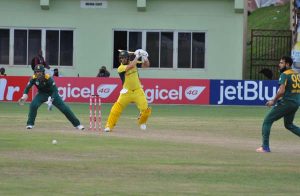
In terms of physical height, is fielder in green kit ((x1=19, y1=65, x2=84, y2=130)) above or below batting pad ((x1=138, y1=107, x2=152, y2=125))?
above

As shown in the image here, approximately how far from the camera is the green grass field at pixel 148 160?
13.4 metres

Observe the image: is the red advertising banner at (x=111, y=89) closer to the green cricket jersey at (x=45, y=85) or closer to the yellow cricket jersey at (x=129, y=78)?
the green cricket jersey at (x=45, y=85)

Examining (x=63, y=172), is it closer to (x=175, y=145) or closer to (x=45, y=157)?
(x=45, y=157)

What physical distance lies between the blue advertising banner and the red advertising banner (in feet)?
1.23

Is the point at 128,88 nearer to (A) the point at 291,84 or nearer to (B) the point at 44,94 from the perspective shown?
(B) the point at 44,94

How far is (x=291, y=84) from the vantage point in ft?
60.2

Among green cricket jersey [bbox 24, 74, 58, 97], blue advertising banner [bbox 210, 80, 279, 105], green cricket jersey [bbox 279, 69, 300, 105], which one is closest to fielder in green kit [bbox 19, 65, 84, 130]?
green cricket jersey [bbox 24, 74, 58, 97]

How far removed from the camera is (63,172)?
14875mm

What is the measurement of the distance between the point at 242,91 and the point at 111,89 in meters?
5.38

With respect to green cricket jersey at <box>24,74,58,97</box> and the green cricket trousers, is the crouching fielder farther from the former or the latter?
green cricket jersey at <box>24,74,58,97</box>

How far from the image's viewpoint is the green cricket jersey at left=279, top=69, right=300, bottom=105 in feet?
60.0

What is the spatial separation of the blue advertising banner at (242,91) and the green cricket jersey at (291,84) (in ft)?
63.4

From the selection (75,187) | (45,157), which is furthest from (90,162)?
(75,187)

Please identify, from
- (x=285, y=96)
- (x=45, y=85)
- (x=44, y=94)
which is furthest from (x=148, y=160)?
(x=44, y=94)
